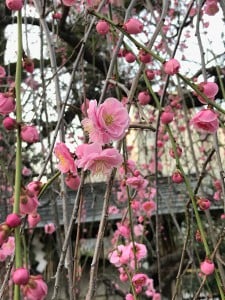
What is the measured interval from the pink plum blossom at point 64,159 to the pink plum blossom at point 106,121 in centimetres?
6

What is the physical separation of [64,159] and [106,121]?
0.10 metres

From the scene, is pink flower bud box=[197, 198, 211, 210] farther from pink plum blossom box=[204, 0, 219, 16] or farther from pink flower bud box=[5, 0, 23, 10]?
pink plum blossom box=[204, 0, 219, 16]

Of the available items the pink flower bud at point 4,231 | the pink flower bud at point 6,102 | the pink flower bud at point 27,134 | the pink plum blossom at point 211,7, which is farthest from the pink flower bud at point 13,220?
the pink plum blossom at point 211,7

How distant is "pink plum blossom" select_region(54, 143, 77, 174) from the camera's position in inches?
34.9

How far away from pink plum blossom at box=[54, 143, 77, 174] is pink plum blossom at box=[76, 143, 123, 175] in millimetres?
19

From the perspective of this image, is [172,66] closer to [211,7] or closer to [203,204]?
[203,204]

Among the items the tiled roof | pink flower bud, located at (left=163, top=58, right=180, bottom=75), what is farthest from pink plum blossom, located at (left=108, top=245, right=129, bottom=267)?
the tiled roof

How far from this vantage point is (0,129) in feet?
10.1

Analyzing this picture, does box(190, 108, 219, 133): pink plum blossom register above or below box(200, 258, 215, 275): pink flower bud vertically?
above

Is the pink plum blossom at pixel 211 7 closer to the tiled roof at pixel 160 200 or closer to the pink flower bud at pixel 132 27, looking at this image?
the pink flower bud at pixel 132 27

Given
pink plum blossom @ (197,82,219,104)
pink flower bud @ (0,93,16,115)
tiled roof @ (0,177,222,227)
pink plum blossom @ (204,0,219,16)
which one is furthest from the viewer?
tiled roof @ (0,177,222,227)

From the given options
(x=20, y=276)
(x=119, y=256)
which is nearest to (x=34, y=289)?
(x=20, y=276)

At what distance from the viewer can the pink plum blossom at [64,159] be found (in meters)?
0.89

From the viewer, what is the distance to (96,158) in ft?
2.76
